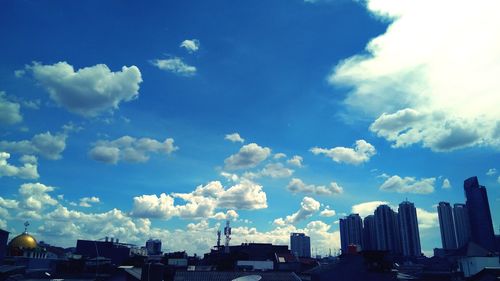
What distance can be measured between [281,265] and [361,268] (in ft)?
Result: 198

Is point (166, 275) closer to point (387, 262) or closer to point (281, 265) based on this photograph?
point (387, 262)

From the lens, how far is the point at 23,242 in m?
102

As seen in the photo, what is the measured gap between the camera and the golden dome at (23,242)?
101m

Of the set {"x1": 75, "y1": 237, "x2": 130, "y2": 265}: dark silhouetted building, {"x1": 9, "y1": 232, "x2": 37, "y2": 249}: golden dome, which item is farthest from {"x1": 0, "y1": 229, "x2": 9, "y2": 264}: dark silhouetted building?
{"x1": 75, "y1": 237, "x2": 130, "y2": 265}: dark silhouetted building

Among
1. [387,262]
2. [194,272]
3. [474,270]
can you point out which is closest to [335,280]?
[387,262]

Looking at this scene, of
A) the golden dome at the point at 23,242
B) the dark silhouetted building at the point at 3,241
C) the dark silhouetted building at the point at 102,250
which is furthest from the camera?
the dark silhouetted building at the point at 102,250

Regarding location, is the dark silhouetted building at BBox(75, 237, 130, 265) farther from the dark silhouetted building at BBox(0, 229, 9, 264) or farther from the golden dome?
the dark silhouetted building at BBox(0, 229, 9, 264)

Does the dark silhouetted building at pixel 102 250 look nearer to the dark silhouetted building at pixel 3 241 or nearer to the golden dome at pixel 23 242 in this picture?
the golden dome at pixel 23 242

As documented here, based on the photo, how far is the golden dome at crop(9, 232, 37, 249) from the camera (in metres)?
101

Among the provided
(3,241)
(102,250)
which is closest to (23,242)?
(3,241)

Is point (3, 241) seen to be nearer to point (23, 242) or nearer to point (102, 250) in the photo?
point (23, 242)

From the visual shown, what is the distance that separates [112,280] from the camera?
52.3 meters

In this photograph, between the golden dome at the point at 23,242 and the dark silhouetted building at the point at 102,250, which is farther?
the dark silhouetted building at the point at 102,250

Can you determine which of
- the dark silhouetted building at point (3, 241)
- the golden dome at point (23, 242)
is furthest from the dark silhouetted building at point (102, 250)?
the dark silhouetted building at point (3, 241)
